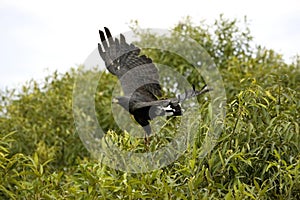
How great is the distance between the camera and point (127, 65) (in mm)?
2754

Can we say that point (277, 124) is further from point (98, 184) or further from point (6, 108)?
point (6, 108)

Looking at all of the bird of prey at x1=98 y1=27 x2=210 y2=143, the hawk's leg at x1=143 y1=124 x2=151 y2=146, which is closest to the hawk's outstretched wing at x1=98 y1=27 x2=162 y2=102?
the bird of prey at x1=98 y1=27 x2=210 y2=143

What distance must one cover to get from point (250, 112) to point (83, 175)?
0.73 meters

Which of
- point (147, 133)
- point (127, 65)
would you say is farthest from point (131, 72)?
point (147, 133)

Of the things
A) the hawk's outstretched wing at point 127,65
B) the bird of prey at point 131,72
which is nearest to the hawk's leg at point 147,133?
the bird of prey at point 131,72

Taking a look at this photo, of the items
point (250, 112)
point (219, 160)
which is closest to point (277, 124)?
point (250, 112)

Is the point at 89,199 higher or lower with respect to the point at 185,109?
lower

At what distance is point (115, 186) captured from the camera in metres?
2.49

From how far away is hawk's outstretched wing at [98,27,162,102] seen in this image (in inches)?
107

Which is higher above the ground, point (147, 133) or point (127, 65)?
point (127, 65)

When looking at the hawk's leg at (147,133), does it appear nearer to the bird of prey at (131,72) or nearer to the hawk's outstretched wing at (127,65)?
the bird of prey at (131,72)

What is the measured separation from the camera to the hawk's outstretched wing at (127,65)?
2721mm

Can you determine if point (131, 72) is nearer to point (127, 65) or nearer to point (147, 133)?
point (127, 65)

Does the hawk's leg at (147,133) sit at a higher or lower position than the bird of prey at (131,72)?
lower
